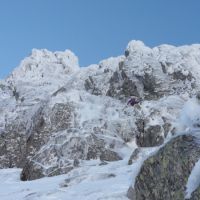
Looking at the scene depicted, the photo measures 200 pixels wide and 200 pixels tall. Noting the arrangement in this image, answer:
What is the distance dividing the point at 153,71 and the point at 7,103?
14.2 metres

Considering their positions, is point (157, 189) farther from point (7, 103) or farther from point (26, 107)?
point (7, 103)

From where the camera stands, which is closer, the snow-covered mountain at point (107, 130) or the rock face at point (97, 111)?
the snow-covered mountain at point (107, 130)

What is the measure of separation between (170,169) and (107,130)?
69.3 ft

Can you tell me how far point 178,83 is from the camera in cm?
4172

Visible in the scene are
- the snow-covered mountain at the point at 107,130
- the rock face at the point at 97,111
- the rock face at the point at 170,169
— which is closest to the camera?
the rock face at the point at 170,169

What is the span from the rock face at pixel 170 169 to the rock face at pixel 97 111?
9979 mm

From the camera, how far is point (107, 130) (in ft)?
99.3

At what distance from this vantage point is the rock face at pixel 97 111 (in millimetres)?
25547

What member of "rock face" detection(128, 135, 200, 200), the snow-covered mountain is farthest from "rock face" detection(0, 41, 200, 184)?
"rock face" detection(128, 135, 200, 200)

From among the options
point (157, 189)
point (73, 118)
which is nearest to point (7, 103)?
point (73, 118)

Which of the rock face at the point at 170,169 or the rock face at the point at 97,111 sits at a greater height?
the rock face at the point at 97,111

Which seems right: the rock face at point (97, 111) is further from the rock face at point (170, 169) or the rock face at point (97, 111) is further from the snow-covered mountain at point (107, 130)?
the rock face at point (170, 169)

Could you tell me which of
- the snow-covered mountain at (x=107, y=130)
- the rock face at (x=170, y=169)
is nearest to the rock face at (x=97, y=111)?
the snow-covered mountain at (x=107, y=130)

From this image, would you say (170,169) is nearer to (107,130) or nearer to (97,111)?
(107,130)
